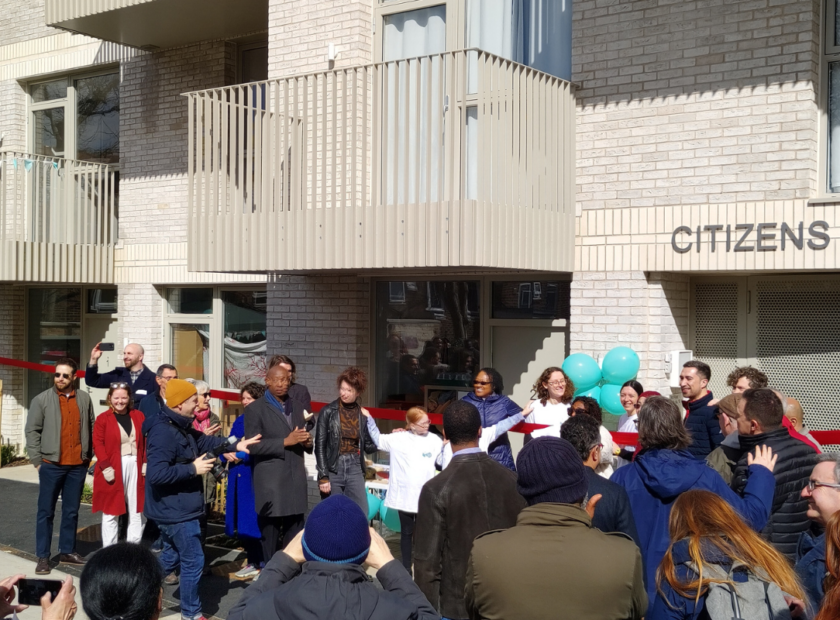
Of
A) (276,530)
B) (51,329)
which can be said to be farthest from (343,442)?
(51,329)

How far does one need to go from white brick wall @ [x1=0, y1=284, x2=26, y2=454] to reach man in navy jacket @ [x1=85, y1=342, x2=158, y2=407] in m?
5.69

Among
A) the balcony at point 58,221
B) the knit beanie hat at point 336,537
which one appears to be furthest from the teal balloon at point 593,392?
the balcony at point 58,221

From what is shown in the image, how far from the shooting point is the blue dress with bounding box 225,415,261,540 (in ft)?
24.9

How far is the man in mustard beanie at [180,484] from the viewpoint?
251 inches

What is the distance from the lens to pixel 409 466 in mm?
7285

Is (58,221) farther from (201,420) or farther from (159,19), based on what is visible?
(201,420)

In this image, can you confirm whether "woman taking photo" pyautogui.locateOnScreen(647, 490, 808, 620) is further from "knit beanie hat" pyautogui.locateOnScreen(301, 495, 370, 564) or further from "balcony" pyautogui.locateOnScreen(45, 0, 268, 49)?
"balcony" pyautogui.locateOnScreen(45, 0, 268, 49)

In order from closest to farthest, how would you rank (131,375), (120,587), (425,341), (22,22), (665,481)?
(120,587) < (665,481) < (131,375) < (425,341) < (22,22)

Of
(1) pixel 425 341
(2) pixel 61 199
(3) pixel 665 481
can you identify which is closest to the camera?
(3) pixel 665 481

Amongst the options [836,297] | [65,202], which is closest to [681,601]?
Answer: [836,297]

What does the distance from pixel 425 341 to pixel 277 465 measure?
9.22ft

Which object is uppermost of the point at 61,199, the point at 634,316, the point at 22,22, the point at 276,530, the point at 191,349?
the point at 22,22

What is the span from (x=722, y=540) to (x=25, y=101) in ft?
44.9

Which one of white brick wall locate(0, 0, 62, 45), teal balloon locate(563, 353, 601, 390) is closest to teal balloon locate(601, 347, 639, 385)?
teal balloon locate(563, 353, 601, 390)
